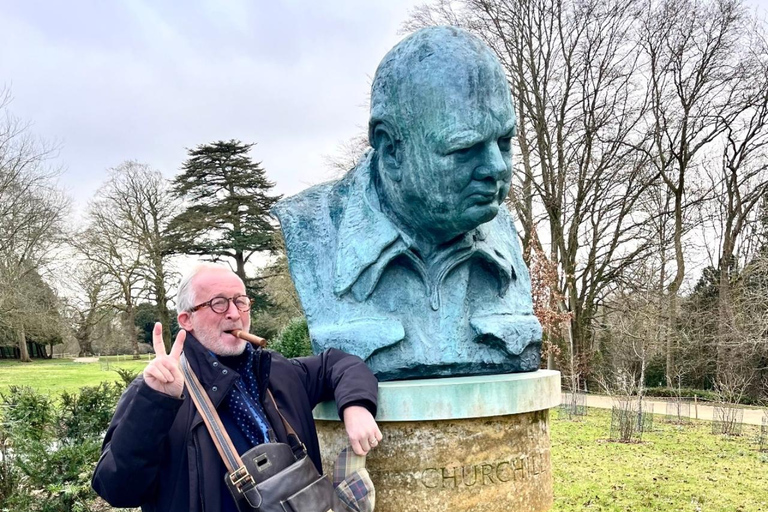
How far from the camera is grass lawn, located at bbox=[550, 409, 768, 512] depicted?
685 cm

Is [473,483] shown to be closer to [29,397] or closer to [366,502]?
[366,502]

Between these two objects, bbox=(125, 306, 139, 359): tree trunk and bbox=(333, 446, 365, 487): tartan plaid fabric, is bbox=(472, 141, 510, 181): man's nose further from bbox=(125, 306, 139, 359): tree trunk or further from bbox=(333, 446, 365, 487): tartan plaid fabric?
bbox=(125, 306, 139, 359): tree trunk

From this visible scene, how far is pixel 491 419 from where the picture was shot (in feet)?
9.27

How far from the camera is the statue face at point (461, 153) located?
2.85 metres

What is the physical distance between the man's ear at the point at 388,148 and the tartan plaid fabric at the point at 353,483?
1.29m

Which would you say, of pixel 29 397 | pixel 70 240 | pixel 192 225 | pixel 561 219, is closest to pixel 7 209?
pixel 70 240

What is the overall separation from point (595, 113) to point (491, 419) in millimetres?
18206

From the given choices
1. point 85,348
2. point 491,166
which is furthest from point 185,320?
point 85,348

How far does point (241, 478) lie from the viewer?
192 centimetres

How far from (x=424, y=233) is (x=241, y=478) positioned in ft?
5.15

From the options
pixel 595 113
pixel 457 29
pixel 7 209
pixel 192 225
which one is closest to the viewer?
pixel 457 29

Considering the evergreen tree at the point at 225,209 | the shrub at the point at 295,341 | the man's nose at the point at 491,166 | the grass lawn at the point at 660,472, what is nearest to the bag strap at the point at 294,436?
the man's nose at the point at 491,166

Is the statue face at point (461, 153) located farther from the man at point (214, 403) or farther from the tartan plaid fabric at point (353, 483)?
the tartan plaid fabric at point (353, 483)

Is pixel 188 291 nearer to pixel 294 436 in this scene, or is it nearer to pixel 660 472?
pixel 294 436
